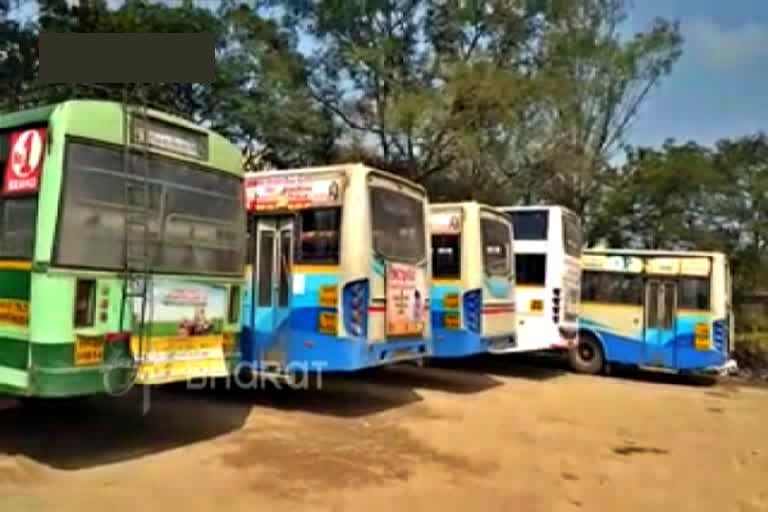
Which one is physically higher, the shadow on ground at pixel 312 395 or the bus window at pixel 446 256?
the bus window at pixel 446 256

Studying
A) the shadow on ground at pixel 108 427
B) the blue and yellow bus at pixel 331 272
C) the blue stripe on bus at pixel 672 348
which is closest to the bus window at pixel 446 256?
the blue and yellow bus at pixel 331 272

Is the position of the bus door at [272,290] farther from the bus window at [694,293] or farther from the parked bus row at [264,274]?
the bus window at [694,293]

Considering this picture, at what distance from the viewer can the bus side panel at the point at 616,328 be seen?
52.0ft

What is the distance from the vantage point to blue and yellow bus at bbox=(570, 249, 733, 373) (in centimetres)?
1511

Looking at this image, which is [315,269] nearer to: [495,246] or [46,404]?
[46,404]

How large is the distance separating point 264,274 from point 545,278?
21.5ft

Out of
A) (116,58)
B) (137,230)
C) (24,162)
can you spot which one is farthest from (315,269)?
(24,162)

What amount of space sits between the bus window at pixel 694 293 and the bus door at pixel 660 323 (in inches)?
5.4

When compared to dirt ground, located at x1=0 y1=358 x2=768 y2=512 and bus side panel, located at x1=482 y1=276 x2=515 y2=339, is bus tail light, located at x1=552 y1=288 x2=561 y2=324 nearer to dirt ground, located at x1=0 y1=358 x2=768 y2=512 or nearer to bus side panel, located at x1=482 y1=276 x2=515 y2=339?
bus side panel, located at x1=482 y1=276 x2=515 y2=339

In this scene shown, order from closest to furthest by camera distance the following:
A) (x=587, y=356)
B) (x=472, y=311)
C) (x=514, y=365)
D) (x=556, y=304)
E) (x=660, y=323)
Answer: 1. (x=472, y=311)
2. (x=556, y=304)
3. (x=660, y=323)
4. (x=587, y=356)
5. (x=514, y=365)

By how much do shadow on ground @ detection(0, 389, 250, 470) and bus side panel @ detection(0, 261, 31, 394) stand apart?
897 mm

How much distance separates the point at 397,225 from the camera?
33.0 ft

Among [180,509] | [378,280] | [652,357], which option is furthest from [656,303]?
[180,509]

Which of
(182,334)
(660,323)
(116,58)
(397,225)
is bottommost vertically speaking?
(182,334)
